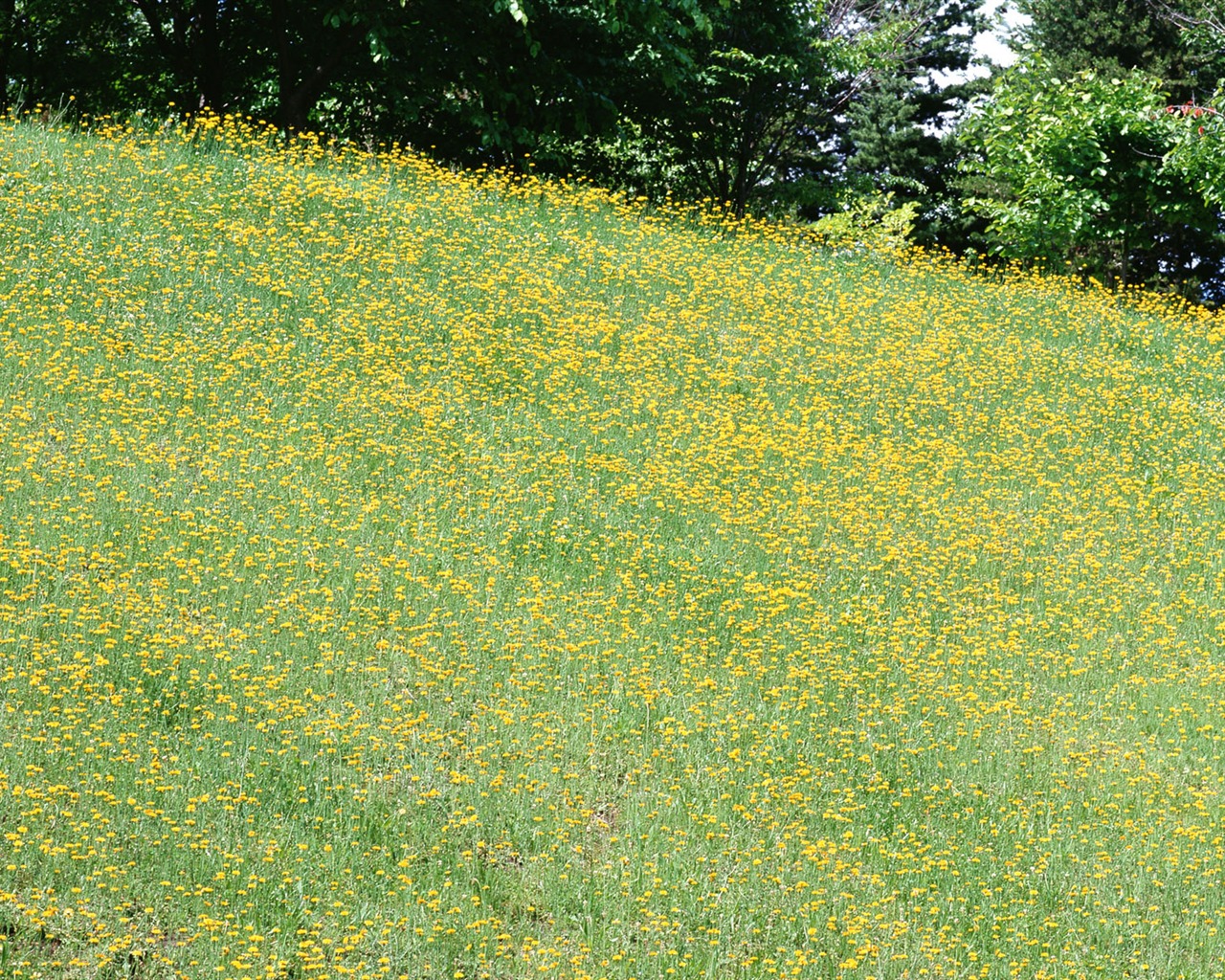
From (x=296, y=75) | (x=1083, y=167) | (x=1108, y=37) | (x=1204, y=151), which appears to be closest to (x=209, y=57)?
(x=296, y=75)

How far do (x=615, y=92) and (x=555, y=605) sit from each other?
13632mm

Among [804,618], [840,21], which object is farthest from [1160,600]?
[840,21]

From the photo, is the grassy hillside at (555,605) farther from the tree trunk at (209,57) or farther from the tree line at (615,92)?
the tree trunk at (209,57)

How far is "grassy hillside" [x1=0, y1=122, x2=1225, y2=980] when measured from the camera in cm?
573

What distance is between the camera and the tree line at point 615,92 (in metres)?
17.5

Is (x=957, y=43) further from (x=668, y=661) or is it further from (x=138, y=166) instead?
(x=668, y=661)

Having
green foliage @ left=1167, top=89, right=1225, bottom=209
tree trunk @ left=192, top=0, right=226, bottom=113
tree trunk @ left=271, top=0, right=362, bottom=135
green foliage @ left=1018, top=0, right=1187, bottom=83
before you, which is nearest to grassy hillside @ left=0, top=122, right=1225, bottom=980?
tree trunk @ left=271, top=0, right=362, bottom=135

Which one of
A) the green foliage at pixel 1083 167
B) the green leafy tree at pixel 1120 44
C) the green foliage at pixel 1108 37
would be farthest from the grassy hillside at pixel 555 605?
the green foliage at pixel 1108 37

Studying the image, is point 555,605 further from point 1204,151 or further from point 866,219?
point 866,219

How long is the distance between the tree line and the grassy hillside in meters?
3.82

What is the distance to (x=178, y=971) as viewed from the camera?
16.3 ft

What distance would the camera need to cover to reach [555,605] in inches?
322

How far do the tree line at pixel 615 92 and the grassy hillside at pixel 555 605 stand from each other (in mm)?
3820

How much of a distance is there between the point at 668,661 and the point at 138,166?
7941mm
